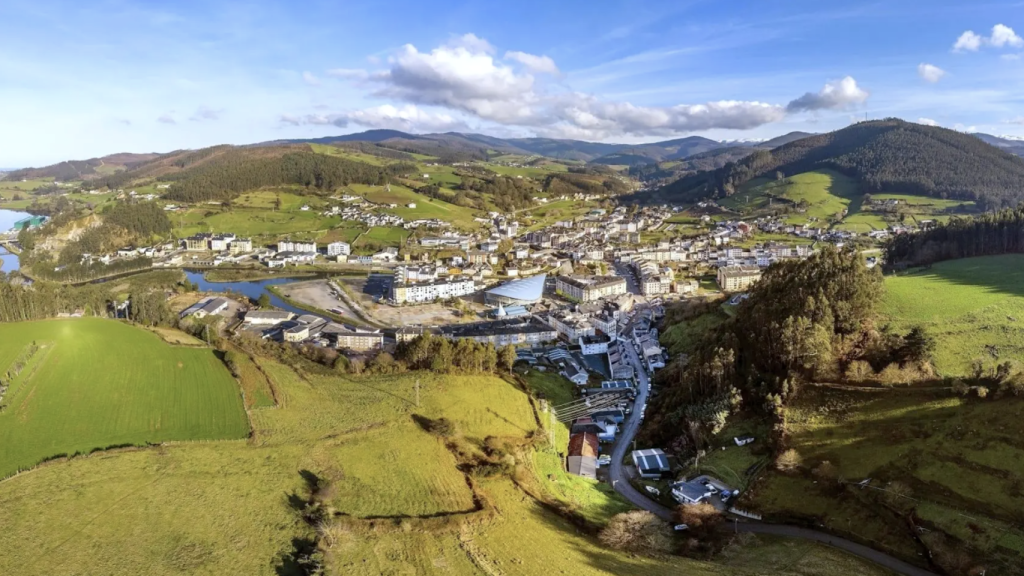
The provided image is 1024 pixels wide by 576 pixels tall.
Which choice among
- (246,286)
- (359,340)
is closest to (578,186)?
(246,286)

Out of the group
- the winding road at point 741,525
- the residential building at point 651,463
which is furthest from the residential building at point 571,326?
the residential building at point 651,463

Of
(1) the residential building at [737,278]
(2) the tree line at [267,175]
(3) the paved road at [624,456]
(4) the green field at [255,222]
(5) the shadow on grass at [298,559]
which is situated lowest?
(3) the paved road at [624,456]

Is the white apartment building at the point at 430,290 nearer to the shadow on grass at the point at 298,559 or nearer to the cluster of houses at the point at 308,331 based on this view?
the cluster of houses at the point at 308,331

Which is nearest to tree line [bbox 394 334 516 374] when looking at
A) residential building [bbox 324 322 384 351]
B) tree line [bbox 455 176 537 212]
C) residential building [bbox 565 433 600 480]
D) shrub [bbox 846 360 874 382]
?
residential building [bbox 565 433 600 480]

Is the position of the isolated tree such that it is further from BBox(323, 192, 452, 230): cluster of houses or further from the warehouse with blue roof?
BBox(323, 192, 452, 230): cluster of houses

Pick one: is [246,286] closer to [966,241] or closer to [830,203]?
[966,241]

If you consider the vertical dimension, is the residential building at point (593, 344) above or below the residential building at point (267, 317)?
below
